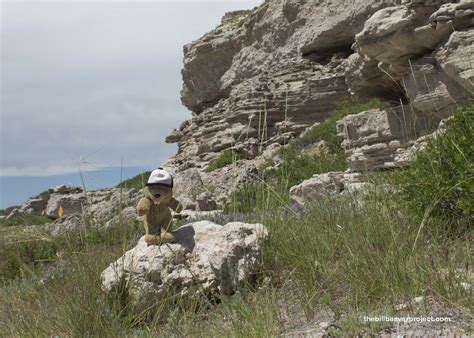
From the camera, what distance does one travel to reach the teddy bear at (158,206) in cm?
382

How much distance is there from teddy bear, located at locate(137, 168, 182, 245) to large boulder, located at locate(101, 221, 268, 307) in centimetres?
10

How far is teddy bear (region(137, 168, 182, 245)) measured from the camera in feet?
12.5

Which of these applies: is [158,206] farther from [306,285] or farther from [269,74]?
[269,74]

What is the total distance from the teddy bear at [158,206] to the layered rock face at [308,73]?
0.58 meters

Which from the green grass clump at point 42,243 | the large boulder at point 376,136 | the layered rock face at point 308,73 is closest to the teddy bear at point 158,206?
the green grass clump at point 42,243

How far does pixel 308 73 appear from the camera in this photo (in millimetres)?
23594

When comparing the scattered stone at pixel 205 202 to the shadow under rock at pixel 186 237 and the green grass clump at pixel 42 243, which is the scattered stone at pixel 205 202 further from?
the shadow under rock at pixel 186 237

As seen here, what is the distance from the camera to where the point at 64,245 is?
17.5ft

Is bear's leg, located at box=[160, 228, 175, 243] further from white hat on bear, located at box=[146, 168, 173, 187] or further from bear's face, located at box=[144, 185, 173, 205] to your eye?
white hat on bear, located at box=[146, 168, 173, 187]

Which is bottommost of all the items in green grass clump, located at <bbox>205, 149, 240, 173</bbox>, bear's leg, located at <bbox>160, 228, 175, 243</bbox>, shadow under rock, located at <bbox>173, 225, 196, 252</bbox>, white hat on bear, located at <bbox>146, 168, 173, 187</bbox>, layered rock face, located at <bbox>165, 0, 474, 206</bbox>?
green grass clump, located at <bbox>205, 149, 240, 173</bbox>

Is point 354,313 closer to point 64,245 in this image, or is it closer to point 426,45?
point 64,245

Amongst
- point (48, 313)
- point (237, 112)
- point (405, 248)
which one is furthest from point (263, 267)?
point (237, 112)

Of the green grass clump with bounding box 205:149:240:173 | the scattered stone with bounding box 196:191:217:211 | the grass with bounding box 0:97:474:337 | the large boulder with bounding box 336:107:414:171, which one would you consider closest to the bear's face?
the grass with bounding box 0:97:474:337

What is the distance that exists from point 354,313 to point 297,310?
0.63 m
